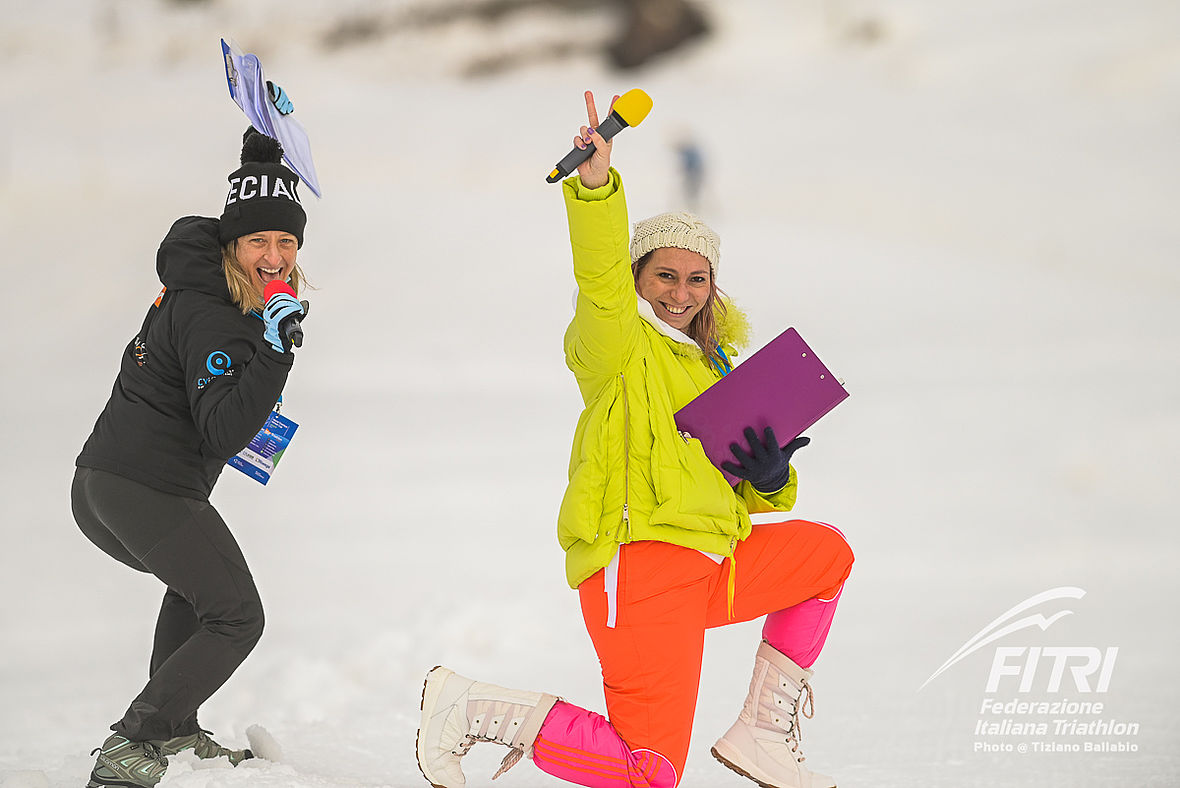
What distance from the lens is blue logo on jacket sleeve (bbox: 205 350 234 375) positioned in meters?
2.06

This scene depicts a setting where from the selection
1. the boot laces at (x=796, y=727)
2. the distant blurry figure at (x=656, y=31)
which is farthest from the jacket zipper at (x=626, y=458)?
the distant blurry figure at (x=656, y=31)

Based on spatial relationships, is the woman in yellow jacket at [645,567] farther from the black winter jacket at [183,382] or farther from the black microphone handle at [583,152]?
the black winter jacket at [183,382]

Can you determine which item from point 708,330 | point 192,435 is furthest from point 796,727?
point 192,435

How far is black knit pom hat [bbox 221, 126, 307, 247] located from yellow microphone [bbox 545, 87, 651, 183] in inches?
24.2

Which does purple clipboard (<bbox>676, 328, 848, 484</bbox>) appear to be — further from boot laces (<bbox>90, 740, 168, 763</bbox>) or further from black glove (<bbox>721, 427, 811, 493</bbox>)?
boot laces (<bbox>90, 740, 168, 763</bbox>)

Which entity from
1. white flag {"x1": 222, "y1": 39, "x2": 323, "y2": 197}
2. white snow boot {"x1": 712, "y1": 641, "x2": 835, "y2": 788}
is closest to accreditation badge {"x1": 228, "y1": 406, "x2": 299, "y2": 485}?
white flag {"x1": 222, "y1": 39, "x2": 323, "y2": 197}

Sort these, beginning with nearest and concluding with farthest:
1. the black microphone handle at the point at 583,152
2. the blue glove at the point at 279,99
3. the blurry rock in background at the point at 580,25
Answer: the black microphone handle at the point at 583,152 → the blue glove at the point at 279,99 → the blurry rock in background at the point at 580,25

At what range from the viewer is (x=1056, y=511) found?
507 centimetres

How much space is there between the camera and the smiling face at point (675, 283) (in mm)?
2232

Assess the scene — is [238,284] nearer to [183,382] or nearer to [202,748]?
[183,382]

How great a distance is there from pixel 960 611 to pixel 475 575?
5.33ft

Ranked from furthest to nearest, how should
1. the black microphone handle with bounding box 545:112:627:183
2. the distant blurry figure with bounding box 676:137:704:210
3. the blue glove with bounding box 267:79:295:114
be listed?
the distant blurry figure with bounding box 676:137:704:210 < the blue glove with bounding box 267:79:295:114 < the black microphone handle with bounding box 545:112:627:183

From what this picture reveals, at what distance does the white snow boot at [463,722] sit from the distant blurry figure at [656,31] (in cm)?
1383

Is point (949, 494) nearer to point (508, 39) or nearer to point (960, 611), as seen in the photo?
point (960, 611)
